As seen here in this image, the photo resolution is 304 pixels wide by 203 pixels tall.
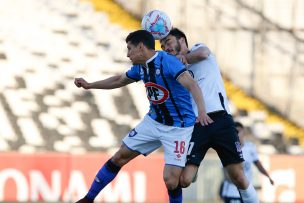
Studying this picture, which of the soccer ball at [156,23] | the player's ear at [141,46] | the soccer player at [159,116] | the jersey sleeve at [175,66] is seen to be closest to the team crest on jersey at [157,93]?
the soccer player at [159,116]

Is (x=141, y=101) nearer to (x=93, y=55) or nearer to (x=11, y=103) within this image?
(x=93, y=55)

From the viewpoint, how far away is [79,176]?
1512 cm

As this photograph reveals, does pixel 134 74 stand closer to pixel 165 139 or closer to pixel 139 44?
pixel 139 44

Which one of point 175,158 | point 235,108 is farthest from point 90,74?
point 175,158

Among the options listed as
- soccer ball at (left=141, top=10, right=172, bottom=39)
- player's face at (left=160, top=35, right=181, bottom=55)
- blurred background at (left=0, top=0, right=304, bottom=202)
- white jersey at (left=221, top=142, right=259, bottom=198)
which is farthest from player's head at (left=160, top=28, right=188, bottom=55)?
blurred background at (left=0, top=0, right=304, bottom=202)

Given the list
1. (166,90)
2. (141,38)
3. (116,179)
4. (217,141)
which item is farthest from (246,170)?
(116,179)

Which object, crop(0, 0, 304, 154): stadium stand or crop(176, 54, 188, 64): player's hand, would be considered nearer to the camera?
crop(176, 54, 188, 64): player's hand

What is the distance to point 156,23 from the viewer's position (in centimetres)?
785

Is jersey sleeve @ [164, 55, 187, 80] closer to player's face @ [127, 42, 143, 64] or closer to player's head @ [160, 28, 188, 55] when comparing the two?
player's face @ [127, 42, 143, 64]

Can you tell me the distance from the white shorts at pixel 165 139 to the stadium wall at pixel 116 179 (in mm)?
7045

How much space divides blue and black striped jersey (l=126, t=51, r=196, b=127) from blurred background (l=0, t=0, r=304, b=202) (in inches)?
282

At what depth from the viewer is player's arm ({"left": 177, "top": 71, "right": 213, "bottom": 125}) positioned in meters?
7.54

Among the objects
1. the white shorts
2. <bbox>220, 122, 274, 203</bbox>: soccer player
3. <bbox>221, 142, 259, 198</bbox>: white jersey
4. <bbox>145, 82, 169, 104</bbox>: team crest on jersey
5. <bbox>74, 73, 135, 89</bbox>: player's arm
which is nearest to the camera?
<bbox>145, 82, 169, 104</bbox>: team crest on jersey

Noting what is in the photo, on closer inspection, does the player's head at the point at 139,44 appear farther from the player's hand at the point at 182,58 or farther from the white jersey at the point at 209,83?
the white jersey at the point at 209,83
